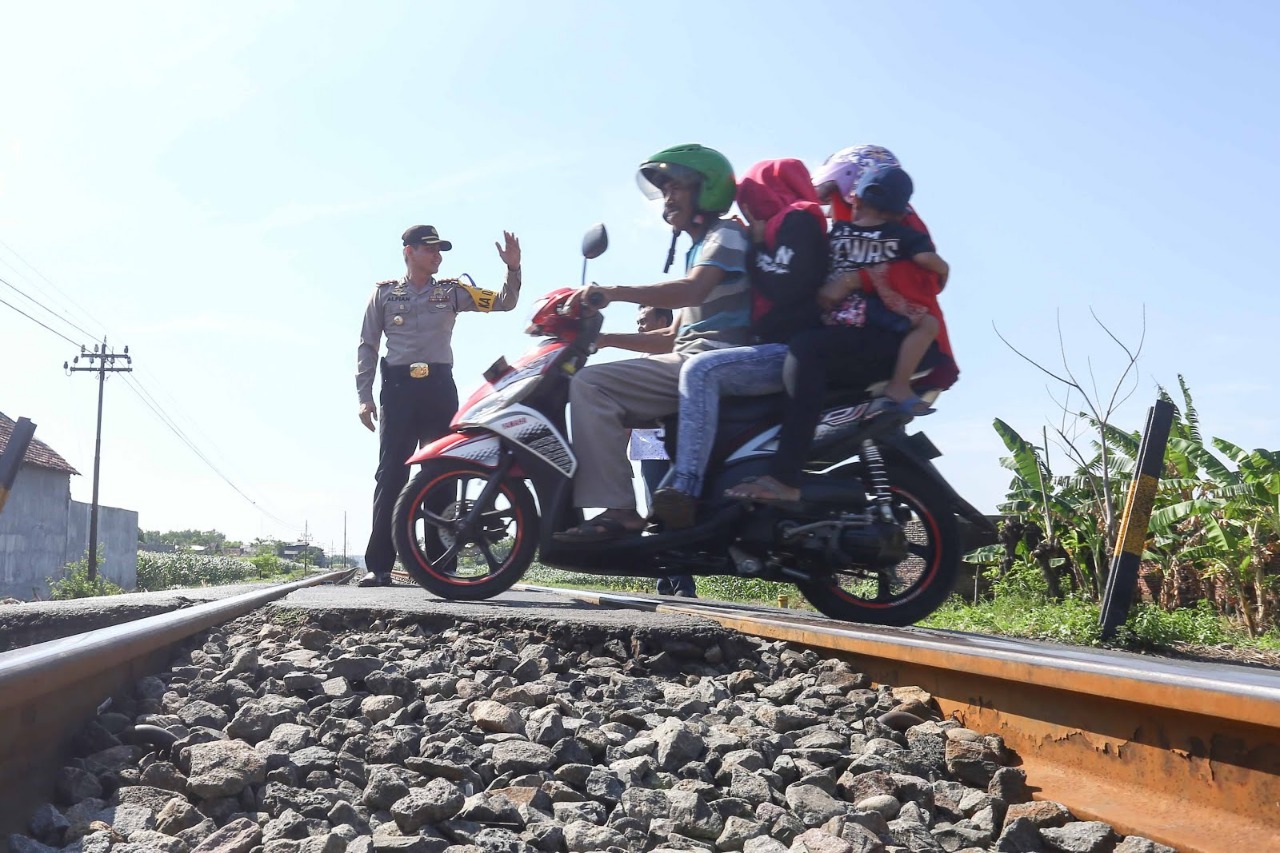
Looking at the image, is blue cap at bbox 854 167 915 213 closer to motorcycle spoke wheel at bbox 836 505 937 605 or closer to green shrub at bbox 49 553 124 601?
motorcycle spoke wheel at bbox 836 505 937 605

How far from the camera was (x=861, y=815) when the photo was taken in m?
2.07

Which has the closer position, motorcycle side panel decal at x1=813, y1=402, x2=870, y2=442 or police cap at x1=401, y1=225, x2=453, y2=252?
motorcycle side panel decal at x1=813, y1=402, x2=870, y2=442

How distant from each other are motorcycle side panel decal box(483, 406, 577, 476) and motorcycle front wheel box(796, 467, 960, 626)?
3.83 ft

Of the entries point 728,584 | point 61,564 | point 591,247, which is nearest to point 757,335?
point 591,247

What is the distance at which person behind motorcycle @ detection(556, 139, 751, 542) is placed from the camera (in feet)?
15.0

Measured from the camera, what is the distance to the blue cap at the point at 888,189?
434cm

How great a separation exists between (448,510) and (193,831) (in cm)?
326

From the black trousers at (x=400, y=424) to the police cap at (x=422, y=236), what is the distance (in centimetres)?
81

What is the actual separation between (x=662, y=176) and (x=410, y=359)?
2.57m

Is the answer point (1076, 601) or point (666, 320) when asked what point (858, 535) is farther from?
point (1076, 601)

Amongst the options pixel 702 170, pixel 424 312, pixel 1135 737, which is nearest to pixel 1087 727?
pixel 1135 737

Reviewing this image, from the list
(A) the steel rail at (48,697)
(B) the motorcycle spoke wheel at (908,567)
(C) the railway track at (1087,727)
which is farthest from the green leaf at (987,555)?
(A) the steel rail at (48,697)

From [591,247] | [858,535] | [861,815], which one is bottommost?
[861,815]

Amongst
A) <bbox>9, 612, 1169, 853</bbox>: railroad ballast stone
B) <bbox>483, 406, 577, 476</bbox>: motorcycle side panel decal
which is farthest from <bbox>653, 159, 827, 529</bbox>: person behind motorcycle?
<bbox>9, 612, 1169, 853</bbox>: railroad ballast stone
